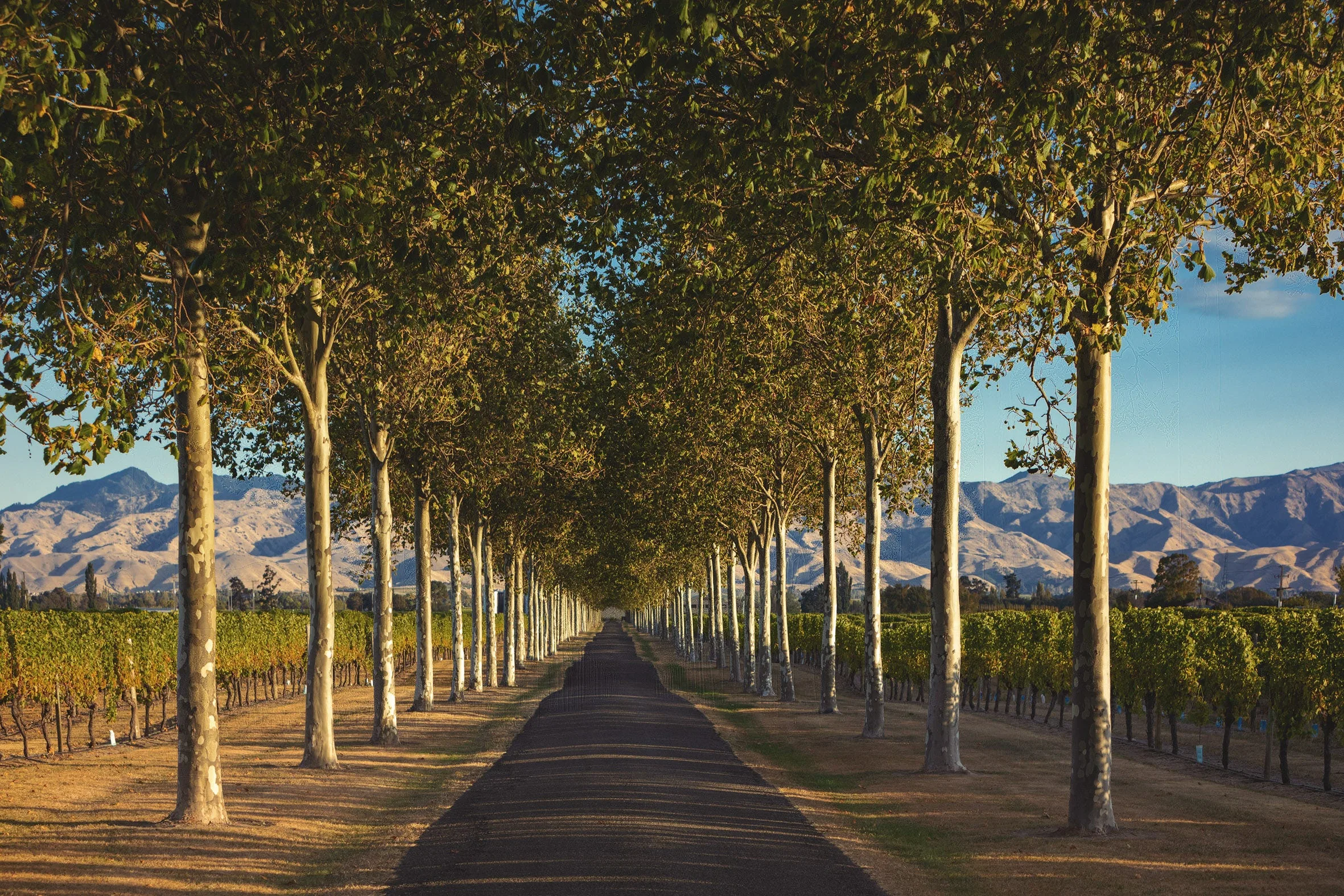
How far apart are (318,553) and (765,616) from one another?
86.3 feet

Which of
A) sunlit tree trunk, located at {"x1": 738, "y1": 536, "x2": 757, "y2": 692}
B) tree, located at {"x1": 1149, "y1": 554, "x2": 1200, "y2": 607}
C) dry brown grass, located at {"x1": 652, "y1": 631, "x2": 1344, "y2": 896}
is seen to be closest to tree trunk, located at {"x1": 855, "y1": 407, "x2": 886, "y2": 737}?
dry brown grass, located at {"x1": 652, "y1": 631, "x2": 1344, "y2": 896}

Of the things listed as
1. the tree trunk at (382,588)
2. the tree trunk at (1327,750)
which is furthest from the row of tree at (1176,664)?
the tree trunk at (382,588)

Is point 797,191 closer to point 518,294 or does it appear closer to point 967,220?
point 967,220

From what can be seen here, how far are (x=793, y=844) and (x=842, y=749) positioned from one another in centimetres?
1234

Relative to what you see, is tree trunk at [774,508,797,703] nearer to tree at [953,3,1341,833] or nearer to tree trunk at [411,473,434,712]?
tree trunk at [411,473,434,712]

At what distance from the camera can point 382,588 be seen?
85.6ft

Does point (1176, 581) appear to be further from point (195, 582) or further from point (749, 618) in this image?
point (195, 582)

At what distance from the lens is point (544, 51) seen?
11.2 m

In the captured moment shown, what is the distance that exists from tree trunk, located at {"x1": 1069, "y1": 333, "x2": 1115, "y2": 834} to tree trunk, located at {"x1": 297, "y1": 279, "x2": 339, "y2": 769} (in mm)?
13182

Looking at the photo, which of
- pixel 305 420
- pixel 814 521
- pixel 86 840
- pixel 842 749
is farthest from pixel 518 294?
pixel 814 521

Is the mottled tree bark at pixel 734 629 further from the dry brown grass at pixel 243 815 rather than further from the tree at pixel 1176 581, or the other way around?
the tree at pixel 1176 581

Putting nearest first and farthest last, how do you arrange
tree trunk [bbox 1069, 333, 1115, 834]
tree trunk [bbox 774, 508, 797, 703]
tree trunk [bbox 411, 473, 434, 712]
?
1. tree trunk [bbox 1069, 333, 1115, 834]
2. tree trunk [bbox 411, 473, 434, 712]
3. tree trunk [bbox 774, 508, 797, 703]

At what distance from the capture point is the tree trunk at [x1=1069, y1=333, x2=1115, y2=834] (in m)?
14.3

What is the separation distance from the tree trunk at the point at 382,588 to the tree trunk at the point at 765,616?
63.6 feet
